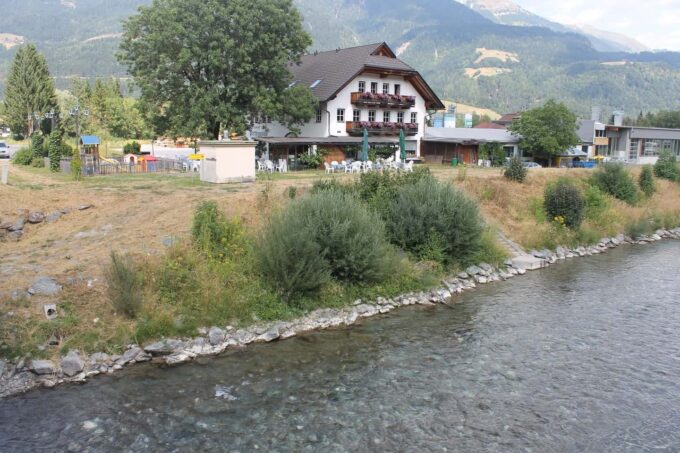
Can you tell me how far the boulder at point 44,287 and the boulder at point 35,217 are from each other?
20.0ft

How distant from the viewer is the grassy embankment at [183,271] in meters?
14.2

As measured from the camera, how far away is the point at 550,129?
49.0 meters

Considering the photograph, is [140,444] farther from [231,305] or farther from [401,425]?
[231,305]

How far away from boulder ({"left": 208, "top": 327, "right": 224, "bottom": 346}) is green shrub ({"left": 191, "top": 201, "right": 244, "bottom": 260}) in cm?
290

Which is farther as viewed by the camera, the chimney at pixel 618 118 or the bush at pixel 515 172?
the chimney at pixel 618 118

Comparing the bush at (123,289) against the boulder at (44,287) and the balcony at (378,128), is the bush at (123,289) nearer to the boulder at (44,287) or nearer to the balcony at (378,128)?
the boulder at (44,287)

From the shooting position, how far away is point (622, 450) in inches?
421

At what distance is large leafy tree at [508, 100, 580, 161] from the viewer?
48.5 m

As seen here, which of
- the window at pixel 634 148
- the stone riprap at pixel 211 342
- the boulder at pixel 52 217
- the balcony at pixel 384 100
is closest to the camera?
the stone riprap at pixel 211 342

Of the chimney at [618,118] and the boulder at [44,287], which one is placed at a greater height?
the chimney at [618,118]

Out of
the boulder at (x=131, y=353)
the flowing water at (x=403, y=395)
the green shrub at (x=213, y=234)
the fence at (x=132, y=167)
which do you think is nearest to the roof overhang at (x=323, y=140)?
the fence at (x=132, y=167)

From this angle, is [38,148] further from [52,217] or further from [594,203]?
[594,203]

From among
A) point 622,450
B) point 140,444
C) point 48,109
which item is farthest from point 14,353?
point 48,109

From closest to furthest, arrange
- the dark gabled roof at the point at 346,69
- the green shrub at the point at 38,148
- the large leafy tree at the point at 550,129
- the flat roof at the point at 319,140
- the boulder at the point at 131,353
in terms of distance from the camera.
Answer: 1. the boulder at the point at 131,353
2. the green shrub at the point at 38,148
3. the flat roof at the point at 319,140
4. the dark gabled roof at the point at 346,69
5. the large leafy tree at the point at 550,129
